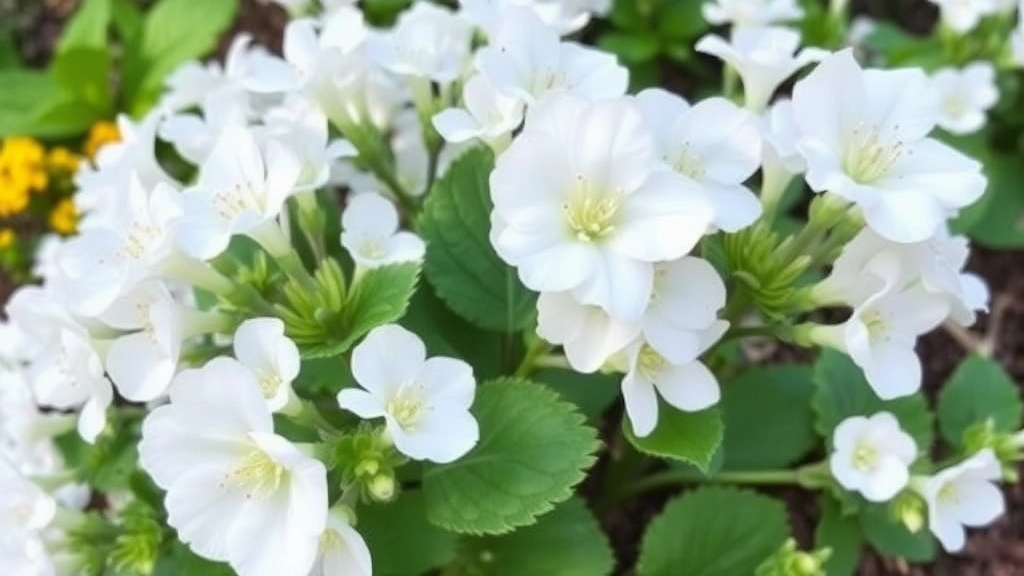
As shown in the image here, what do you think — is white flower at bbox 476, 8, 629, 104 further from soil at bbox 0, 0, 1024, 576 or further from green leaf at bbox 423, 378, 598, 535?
soil at bbox 0, 0, 1024, 576

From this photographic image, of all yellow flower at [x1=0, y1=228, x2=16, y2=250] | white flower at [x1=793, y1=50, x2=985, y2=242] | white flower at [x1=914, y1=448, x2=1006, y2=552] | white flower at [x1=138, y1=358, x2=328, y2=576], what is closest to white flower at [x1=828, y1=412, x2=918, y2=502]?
white flower at [x1=914, y1=448, x2=1006, y2=552]

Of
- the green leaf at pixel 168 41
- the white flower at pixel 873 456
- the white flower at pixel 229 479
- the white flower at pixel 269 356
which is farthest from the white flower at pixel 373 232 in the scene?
the green leaf at pixel 168 41

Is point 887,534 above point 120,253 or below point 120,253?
below

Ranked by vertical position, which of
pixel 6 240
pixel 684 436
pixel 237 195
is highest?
pixel 237 195

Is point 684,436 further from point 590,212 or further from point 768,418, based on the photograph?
point 768,418

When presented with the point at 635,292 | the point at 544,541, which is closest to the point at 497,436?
the point at 544,541

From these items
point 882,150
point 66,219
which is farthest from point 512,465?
point 66,219

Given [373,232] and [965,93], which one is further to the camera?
[965,93]
